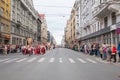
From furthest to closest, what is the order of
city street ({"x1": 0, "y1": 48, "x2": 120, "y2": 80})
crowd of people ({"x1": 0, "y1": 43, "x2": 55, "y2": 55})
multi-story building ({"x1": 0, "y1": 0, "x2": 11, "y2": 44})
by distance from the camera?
1. multi-story building ({"x1": 0, "y1": 0, "x2": 11, "y2": 44})
2. crowd of people ({"x1": 0, "y1": 43, "x2": 55, "y2": 55})
3. city street ({"x1": 0, "y1": 48, "x2": 120, "y2": 80})

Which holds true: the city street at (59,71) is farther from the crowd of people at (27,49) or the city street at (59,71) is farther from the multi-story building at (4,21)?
the multi-story building at (4,21)

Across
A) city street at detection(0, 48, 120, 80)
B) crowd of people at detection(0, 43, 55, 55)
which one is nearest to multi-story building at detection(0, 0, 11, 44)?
crowd of people at detection(0, 43, 55, 55)

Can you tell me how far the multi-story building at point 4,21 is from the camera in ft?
159

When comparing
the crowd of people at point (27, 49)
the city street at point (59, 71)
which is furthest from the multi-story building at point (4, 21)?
the city street at point (59, 71)

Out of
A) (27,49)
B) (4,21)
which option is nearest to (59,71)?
(27,49)

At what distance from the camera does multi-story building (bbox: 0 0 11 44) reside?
4856 cm

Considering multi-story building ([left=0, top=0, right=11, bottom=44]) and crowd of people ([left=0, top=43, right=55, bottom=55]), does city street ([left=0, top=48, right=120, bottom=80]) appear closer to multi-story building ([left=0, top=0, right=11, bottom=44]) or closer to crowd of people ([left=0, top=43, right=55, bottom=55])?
crowd of people ([left=0, top=43, right=55, bottom=55])

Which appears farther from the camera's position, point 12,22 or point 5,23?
point 12,22

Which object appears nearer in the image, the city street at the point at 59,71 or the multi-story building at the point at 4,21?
the city street at the point at 59,71

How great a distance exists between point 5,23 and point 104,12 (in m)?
22.5

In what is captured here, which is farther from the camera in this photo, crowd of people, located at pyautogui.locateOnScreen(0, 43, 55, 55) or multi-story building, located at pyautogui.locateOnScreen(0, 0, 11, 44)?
multi-story building, located at pyautogui.locateOnScreen(0, 0, 11, 44)

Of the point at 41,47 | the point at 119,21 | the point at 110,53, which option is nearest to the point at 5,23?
the point at 41,47

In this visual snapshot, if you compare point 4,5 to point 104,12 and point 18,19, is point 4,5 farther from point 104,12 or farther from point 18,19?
point 104,12

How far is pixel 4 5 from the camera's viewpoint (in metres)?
51.1
